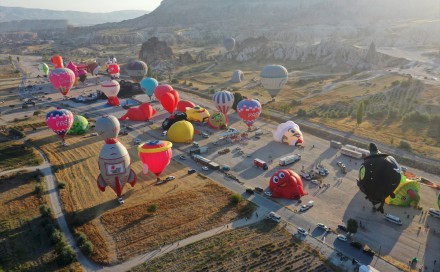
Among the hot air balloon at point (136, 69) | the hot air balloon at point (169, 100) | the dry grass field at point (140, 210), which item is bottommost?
the dry grass field at point (140, 210)

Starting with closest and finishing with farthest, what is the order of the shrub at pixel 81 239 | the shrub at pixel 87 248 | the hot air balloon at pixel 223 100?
the shrub at pixel 87 248 → the shrub at pixel 81 239 → the hot air balloon at pixel 223 100

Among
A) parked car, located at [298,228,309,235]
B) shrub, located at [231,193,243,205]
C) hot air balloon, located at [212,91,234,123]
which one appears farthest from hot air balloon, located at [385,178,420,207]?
hot air balloon, located at [212,91,234,123]

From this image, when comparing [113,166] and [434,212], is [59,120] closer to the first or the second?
[113,166]

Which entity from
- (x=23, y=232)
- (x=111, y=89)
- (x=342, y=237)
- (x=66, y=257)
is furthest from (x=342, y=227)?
(x=111, y=89)

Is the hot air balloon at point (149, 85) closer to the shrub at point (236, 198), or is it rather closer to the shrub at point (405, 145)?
the shrub at point (236, 198)

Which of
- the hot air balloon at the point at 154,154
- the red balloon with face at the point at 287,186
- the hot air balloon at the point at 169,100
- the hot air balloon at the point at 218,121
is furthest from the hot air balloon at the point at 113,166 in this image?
the hot air balloon at the point at 169,100

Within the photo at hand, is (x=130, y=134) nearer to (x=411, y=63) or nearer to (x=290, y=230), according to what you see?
(x=290, y=230)

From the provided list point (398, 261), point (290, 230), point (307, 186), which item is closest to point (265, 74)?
point (307, 186)

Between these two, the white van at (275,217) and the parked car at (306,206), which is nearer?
the white van at (275,217)

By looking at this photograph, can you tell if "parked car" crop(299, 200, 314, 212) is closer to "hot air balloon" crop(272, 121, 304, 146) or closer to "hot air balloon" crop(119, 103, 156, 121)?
"hot air balloon" crop(272, 121, 304, 146)
